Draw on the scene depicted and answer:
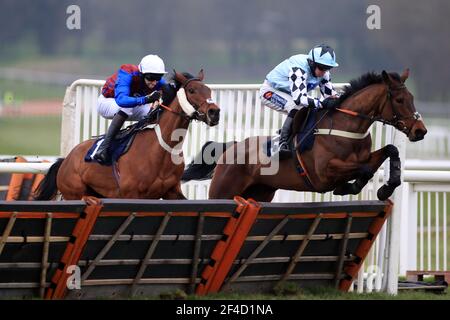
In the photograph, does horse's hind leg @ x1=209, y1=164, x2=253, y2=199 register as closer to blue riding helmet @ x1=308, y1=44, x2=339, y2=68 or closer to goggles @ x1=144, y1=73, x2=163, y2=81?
goggles @ x1=144, y1=73, x2=163, y2=81

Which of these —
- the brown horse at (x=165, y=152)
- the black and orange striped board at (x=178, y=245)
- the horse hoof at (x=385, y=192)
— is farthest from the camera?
the brown horse at (x=165, y=152)

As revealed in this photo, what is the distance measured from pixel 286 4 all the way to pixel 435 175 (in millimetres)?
16076

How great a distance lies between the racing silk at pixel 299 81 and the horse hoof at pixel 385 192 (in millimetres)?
903

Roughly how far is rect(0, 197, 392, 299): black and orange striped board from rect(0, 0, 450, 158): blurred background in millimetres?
11926

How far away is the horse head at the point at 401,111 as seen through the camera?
876cm

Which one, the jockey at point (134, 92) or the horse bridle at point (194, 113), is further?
the jockey at point (134, 92)

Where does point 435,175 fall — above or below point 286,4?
below

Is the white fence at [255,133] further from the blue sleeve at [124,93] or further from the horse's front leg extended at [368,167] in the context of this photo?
the blue sleeve at [124,93]

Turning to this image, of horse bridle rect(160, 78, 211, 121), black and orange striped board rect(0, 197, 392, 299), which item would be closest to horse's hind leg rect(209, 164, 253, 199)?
horse bridle rect(160, 78, 211, 121)

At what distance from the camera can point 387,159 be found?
364 inches

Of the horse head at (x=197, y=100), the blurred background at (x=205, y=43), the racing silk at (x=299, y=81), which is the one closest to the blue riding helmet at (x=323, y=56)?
the racing silk at (x=299, y=81)

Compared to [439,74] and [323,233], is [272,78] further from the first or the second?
[439,74]
